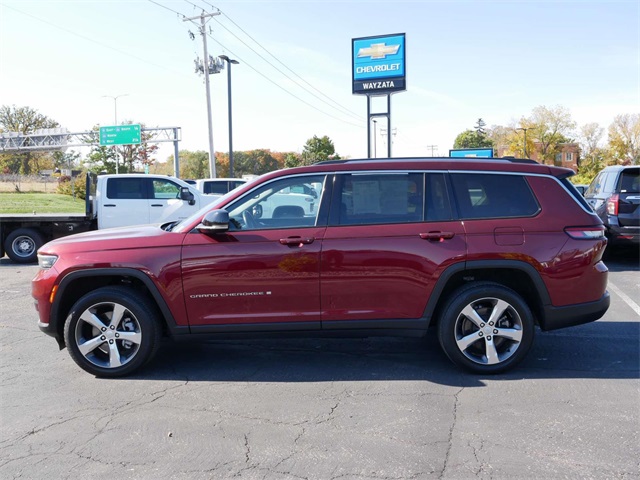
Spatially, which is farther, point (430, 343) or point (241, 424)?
point (430, 343)

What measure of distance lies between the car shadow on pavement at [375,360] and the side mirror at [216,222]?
4.29ft

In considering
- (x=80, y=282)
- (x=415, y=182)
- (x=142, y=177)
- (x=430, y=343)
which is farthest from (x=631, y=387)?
(x=142, y=177)

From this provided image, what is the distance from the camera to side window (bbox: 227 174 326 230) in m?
4.80

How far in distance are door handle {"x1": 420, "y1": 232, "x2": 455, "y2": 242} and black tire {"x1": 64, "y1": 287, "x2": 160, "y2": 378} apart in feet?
7.97

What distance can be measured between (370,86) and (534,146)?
6858 cm

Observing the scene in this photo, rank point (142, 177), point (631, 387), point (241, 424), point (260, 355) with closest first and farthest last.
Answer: point (241, 424)
point (631, 387)
point (260, 355)
point (142, 177)

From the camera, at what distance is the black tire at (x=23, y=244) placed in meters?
12.2

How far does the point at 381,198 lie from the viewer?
4832mm

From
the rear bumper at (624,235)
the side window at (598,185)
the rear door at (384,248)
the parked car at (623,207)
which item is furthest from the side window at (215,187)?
the rear door at (384,248)

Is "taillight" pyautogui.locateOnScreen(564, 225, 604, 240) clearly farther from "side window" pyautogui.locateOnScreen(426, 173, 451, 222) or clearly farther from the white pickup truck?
the white pickup truck

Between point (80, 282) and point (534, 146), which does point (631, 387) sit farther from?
point (534, 146)

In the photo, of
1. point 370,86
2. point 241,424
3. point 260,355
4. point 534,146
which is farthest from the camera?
point 534,146

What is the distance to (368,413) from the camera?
4.04m

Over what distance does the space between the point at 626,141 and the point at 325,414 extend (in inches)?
3228
